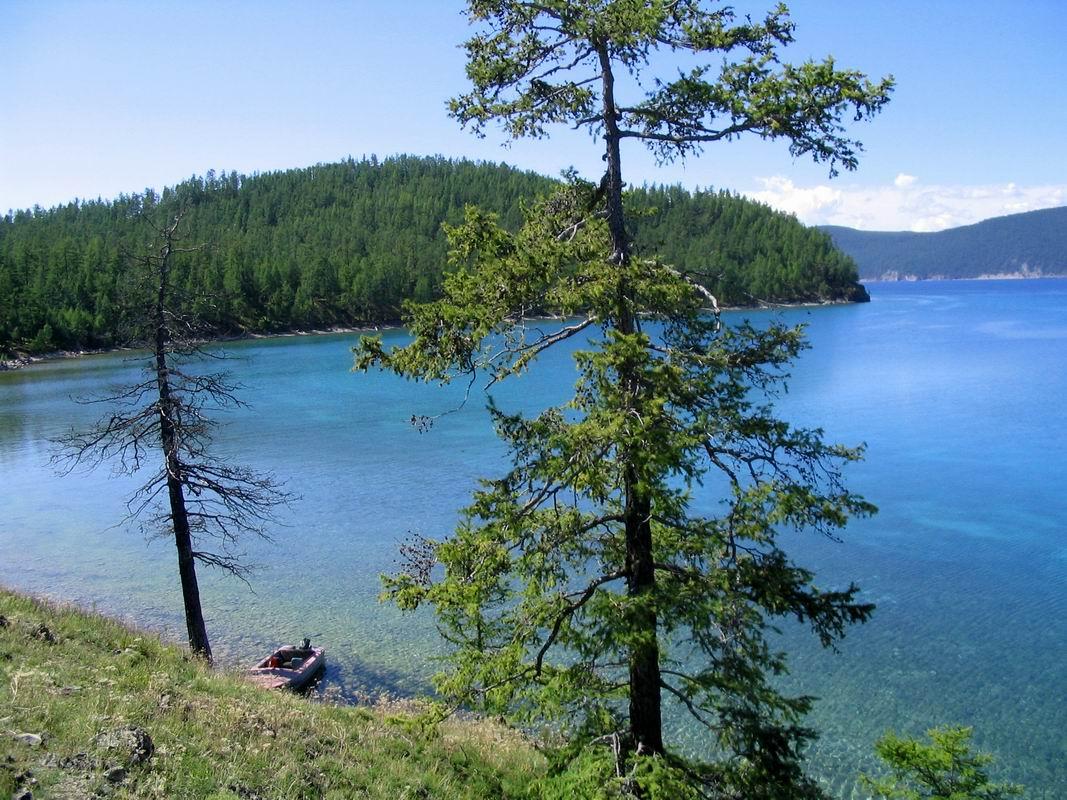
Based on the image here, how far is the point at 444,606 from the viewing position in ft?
25.6

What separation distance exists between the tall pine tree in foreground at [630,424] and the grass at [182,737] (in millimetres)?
2183

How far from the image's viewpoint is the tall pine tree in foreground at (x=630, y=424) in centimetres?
742

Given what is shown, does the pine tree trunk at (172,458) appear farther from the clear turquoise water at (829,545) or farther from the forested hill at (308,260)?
the forested hill at (308,260)

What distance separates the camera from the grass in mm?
7238

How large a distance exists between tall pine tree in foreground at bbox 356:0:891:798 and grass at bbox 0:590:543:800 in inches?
85.9

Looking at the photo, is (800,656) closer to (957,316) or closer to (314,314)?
(314,314)

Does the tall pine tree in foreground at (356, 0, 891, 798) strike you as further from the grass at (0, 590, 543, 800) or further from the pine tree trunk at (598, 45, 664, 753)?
the grass at (0, 590, 543, 800)

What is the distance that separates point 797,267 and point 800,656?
146 meters

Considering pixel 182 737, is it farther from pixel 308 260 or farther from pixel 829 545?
pixel 308 260

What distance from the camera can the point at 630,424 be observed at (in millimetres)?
6930

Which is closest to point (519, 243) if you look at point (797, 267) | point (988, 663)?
point (988, 663)

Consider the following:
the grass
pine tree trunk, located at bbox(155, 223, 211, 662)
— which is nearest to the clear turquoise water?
pine tree trunk, located at bbox(155, 223, 211, 662)

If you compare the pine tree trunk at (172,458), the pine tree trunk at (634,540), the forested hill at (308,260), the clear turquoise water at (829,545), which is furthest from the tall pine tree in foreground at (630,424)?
the forested hill at (308,260)

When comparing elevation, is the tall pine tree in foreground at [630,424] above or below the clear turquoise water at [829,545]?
above
